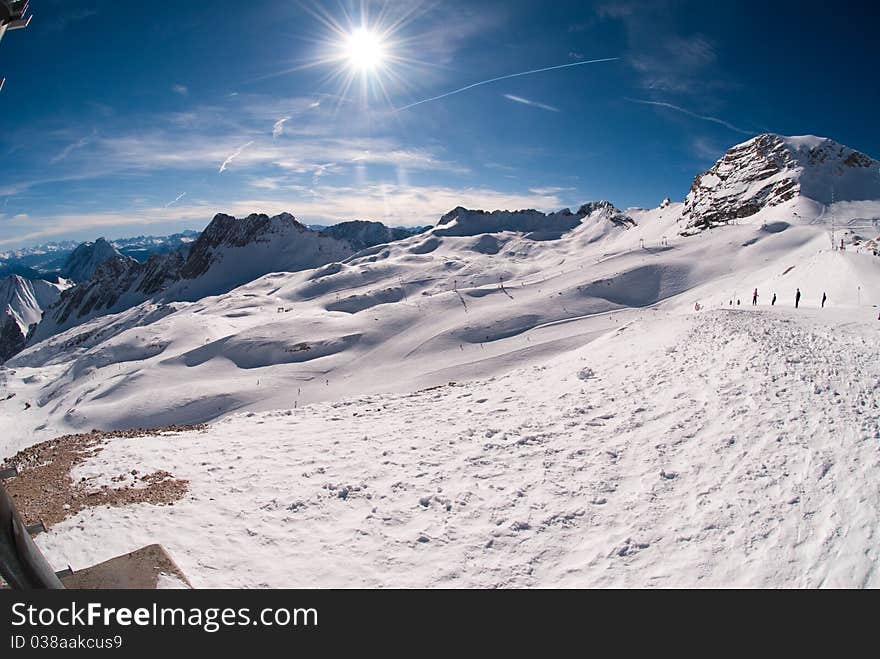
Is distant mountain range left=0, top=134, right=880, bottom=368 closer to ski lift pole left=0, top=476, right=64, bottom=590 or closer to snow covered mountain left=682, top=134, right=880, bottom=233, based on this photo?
snow covered mountain left=682, top=134, right=880, bottom=233

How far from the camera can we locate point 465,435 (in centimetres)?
1315

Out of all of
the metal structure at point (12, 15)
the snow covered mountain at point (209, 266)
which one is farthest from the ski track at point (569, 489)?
the snow covered mountain at point (209, 266)

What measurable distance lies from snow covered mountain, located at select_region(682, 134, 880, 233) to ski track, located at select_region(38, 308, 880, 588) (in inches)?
2739

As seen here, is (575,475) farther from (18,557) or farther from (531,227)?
(531,227)

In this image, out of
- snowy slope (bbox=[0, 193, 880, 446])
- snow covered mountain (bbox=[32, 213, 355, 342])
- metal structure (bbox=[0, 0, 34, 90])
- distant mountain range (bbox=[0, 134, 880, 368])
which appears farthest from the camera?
snow covered mountain (bbox=[32, 213, 355, 342])

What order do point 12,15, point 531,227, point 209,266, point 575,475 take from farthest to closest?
point 209,266, point 531,227, point 575,475, point 12,15

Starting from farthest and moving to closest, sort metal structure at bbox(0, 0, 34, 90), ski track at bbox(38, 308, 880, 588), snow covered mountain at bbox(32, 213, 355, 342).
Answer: snow covered mountain at bbox(32, 213, 355, 342) → ski track at bbox(38, 308, 880, 588) → metal structure at bbox(0, 0, 34, 90)

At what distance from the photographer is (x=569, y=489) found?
955cm

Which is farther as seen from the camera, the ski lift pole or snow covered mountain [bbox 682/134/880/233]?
snow covered mountain [bbox 682/134/880/233]

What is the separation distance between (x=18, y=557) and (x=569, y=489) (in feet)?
29.7

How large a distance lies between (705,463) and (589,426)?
3.25 metres

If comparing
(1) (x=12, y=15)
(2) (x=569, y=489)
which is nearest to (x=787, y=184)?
(2) (x=569, y=489)

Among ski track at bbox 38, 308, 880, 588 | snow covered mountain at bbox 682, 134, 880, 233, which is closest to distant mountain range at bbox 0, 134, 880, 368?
snow covered mountain at bbox 682, 134, 880, 233

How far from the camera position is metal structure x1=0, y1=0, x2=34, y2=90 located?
3230 millimetres
